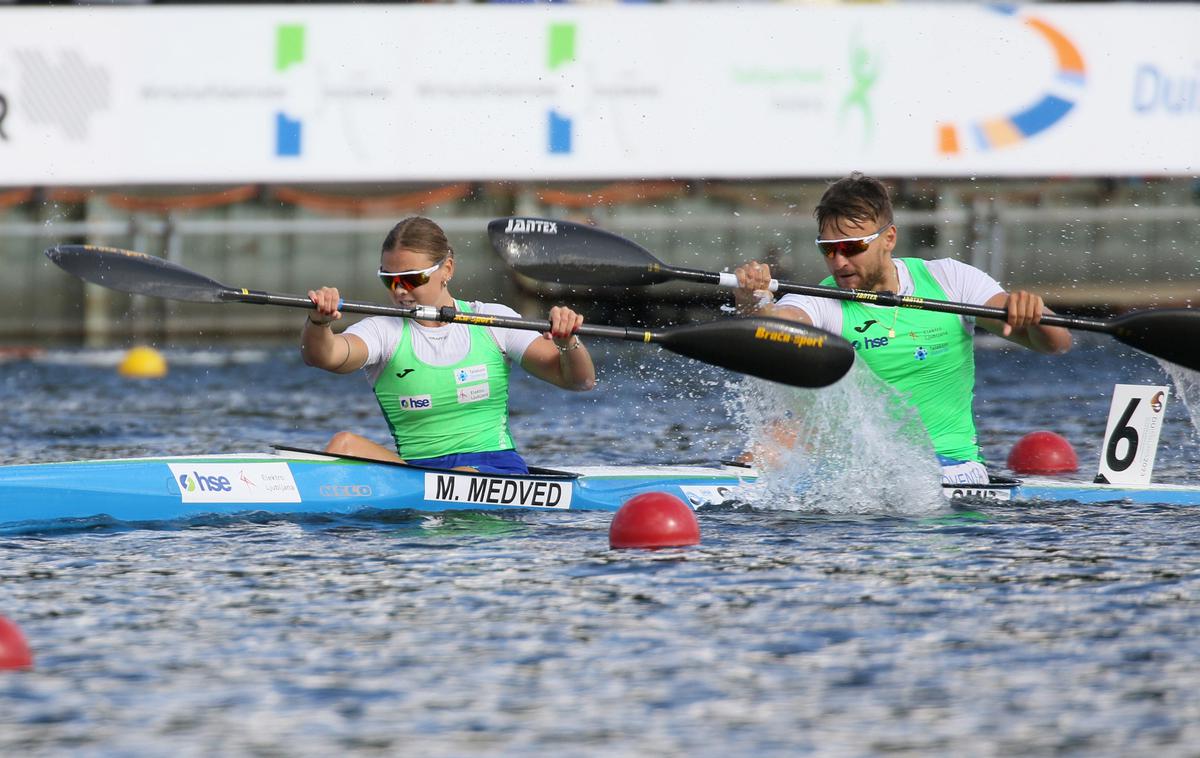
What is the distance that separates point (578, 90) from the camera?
1841 cm


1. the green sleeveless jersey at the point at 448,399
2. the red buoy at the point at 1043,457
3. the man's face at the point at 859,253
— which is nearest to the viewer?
the man's face at the point at 859,253

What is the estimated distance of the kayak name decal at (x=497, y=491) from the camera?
7.62 m

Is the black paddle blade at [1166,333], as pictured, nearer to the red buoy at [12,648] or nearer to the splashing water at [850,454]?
the splashing water at [850,454]

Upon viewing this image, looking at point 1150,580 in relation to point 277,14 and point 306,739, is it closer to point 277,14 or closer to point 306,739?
point 306,739

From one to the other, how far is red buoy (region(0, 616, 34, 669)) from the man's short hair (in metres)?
3.77

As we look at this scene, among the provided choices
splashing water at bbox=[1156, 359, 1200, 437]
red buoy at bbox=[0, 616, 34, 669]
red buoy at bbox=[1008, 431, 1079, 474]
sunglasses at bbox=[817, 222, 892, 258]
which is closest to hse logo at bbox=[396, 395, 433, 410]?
sunglasses at bbox=[817, 222, 892, 258]

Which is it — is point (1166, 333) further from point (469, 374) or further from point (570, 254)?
point (469, 374)

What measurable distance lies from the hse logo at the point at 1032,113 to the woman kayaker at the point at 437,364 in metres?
12.0

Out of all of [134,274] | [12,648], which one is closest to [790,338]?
[134,274]

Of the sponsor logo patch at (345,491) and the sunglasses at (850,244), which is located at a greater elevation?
the sunglasses at (850,244)

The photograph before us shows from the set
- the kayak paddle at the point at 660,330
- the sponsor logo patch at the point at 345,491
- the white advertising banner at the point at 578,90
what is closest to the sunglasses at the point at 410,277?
the kayak paddle at the point at 660,330

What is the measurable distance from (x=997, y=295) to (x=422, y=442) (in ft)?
8.76

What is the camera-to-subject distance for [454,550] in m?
6.92

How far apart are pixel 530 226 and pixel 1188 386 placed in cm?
346
